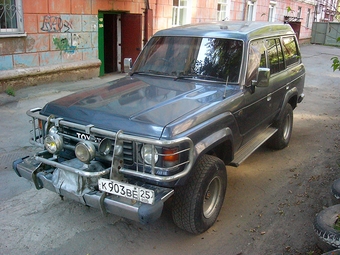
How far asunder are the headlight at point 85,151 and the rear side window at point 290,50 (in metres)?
3.78

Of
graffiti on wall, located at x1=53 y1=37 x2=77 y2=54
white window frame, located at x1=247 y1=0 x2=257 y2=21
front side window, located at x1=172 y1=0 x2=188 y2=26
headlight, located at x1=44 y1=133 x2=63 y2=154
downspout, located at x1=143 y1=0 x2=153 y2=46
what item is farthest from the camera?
white window frame, located at x1=247 y1=0 x2=257 y2=21

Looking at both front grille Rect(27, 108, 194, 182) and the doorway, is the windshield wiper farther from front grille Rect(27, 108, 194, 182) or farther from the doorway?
the doorway

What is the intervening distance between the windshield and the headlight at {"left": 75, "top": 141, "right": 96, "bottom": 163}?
1.68m

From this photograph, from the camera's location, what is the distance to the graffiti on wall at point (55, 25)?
29.3 ft

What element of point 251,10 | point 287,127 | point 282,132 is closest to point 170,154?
point 282,132

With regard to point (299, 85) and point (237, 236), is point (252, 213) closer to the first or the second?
point (237, 236)

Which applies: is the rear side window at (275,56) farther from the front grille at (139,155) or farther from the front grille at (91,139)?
the front grille at (91,139)

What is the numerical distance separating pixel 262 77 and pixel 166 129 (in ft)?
5.72

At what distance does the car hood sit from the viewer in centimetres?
305

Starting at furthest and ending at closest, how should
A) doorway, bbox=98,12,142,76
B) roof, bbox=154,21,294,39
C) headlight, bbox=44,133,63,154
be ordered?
1. doorway, bbox=98,12,142,76
2. roof, bbox=154,21,294,39
3. headlight, bbox=44,133,63,154

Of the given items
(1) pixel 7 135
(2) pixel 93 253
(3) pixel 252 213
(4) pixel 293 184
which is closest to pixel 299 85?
(4) pixel 293 184

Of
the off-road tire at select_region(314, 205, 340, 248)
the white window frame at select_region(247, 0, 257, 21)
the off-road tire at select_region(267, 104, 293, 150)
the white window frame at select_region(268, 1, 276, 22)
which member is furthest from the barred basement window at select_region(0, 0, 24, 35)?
the white window frame at select_region(268, 1, 276, 22)

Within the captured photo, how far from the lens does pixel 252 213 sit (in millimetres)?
3945

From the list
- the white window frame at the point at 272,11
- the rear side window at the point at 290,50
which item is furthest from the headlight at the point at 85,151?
the white window frame at the point at 272,11
